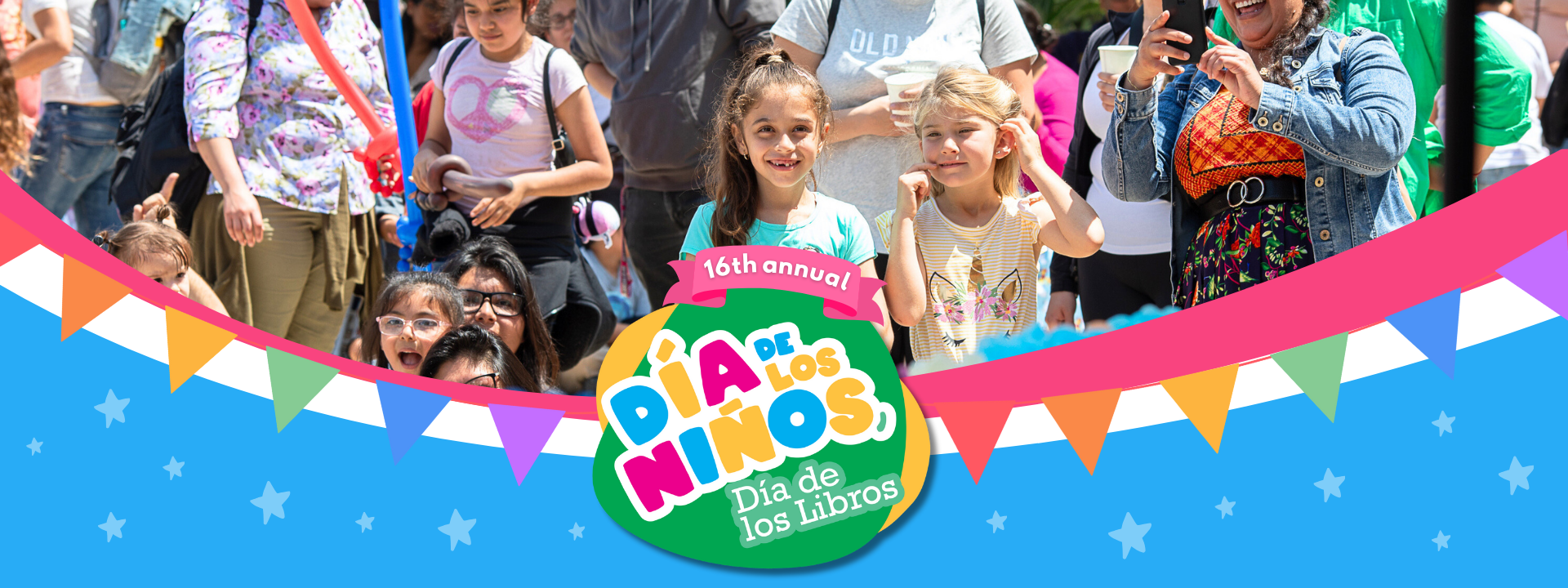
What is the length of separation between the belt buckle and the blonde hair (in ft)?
1.35

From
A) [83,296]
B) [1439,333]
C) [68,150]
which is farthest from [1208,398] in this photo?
[68,150]

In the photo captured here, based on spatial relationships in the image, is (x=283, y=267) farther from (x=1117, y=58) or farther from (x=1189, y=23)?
(x=1189, y=23)

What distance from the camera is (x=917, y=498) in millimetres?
2162

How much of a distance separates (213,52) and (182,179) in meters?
0.44

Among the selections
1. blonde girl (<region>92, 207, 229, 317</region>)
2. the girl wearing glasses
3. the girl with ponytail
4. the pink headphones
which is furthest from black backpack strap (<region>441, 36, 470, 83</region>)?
the girl with ponytail

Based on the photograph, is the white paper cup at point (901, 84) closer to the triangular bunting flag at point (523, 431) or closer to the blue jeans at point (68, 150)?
the triangular bunting flag at point (523, 431)

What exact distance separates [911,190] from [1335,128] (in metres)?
0.76

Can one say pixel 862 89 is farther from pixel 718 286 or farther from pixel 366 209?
pixel 366 209

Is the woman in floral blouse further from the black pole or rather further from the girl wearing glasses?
the black pole

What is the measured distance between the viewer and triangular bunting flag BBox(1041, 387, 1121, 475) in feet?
6.91

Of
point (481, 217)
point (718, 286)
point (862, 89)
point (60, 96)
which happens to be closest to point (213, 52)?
point (481, 217)

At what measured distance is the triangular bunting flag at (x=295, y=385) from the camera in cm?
232

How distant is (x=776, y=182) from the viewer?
105 inches

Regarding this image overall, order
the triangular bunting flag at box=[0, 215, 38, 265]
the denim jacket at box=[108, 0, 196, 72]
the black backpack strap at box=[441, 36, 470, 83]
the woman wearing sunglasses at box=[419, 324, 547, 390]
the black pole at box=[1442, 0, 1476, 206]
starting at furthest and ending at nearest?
1. the denim jacket at box=[108, 0, 196, 72]
2. the black backpack strap at box=[441, 36, 470, 83]
3. the woman wearing sunglasses at box=[419, 324, 547, 390]
4. the triangular bunting flag at box=[0, 215, 38, 265]
5. the black pole at box=[1442, 0, 1476, 206]
